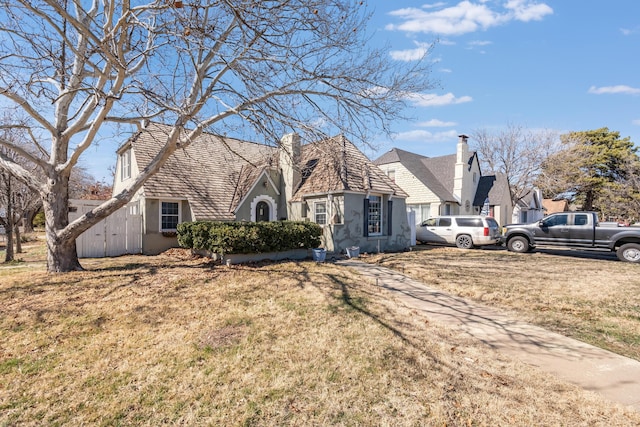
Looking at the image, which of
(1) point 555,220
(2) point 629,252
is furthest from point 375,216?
(2) point 629,252

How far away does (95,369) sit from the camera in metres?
3.92

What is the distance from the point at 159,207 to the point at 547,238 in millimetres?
17326

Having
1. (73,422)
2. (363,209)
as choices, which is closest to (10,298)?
(73,422)

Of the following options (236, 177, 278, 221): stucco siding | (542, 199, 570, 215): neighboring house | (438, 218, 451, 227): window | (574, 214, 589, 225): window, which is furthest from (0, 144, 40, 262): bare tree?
(542, 199, 570, 215): neighboring house

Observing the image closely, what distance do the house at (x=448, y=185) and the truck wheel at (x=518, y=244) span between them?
7.11 meters

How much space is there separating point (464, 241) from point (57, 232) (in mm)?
17063

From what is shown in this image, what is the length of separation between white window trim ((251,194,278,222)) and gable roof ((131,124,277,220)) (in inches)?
39.1

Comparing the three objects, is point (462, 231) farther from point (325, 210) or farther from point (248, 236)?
point (248, 236)

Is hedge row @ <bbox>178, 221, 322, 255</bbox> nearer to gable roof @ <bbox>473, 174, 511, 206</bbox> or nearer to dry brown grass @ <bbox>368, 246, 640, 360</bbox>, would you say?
dry brown grass @ <bbox>368, 246, 640, 360</bbox>

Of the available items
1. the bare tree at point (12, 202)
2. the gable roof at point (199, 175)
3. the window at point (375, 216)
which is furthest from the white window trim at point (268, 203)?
the bare tree at point (12, 202)

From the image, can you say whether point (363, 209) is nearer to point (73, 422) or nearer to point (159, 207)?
point (159, 207)

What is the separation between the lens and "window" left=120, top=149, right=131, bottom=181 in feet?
51.5

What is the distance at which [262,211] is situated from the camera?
1561cm

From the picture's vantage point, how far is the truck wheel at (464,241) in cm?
1689
